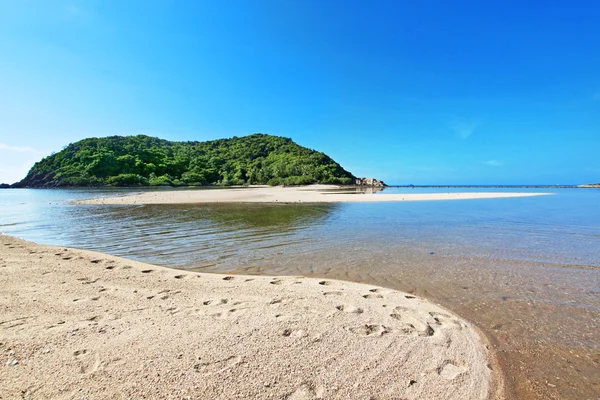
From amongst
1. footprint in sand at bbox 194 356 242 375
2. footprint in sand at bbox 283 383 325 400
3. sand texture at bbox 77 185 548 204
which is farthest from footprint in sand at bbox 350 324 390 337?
sand texture at bbox 77 185 548 204

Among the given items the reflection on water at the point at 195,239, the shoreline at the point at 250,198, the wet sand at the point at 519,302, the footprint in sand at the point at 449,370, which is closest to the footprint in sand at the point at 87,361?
the footprint in sand at the point at 449,370

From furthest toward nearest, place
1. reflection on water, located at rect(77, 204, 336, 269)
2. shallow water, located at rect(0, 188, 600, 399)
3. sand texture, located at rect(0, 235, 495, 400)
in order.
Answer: reflection on water, located at rect(77, 204, 336, 269)
shallow water, located at rect(0, 188, 600, 399)
sand texture, located at rect(0, 235, 495, 400)

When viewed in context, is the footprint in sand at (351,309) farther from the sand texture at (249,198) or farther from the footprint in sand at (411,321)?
the sand texture at (249,198)

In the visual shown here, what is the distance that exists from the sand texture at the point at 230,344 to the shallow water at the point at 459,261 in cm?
83

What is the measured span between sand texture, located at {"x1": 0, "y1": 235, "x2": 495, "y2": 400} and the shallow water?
32.5 inches

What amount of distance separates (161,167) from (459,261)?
12977 centimetres

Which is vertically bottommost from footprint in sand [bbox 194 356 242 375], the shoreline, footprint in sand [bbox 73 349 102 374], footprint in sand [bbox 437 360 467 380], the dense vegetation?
footprint in sand [bbox 437 360 467 380]

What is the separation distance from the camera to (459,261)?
813 centimetres

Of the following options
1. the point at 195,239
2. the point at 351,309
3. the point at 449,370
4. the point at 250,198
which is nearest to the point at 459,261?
the point at 351,309

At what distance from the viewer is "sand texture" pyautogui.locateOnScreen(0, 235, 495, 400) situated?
270 centimetres

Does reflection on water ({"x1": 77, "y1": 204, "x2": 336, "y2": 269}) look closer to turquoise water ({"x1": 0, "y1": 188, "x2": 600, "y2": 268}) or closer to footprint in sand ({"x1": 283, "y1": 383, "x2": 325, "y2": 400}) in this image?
turquoise water ({"x1": 0, "y1": 188, "x2": 600, "y2": 268})

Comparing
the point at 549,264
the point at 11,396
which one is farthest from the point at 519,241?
the point at 11,396

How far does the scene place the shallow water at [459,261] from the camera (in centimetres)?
375

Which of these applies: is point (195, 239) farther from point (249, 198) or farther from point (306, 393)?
point (249, 198)
